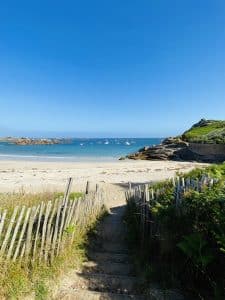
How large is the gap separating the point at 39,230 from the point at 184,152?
36.8 m

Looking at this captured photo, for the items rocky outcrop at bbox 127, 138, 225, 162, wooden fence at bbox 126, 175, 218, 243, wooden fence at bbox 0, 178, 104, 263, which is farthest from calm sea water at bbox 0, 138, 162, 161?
wooden fence at bbox 0, 178, 104, 263

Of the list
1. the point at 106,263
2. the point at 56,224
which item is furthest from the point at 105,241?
the point at 56,224

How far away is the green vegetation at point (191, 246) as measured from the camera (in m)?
5.00

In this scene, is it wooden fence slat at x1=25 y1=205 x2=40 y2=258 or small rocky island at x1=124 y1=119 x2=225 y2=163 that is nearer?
wooden fence slat at x1=25 y1=205 x2=40 y2=258

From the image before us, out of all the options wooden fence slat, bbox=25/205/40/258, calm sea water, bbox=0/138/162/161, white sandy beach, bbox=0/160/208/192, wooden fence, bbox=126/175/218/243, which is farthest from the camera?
calm sea water, bbox=0/138/162/161

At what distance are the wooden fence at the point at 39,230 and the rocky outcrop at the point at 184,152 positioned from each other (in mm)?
31889

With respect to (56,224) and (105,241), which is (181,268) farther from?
(105,241)

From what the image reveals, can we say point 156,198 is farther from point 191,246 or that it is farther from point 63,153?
point 63,153

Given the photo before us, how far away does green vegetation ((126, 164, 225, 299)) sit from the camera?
197 inches

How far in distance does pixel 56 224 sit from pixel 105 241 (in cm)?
265

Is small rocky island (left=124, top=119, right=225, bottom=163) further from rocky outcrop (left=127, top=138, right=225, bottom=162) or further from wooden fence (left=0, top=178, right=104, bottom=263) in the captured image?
wooden fence (left=0, top=178, right=104, bottom=263)

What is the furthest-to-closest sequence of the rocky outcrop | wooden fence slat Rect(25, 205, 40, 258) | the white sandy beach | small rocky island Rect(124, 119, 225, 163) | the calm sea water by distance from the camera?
the calm sea water < small rocky island Rect(124, 119, 225, 163) < the rocky outcrop < the white sandy beach < wooden fence slat Rect(25, 205, 40, 258)

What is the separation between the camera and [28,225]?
17.4ft

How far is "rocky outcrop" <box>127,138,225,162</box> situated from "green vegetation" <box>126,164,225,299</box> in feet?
102
